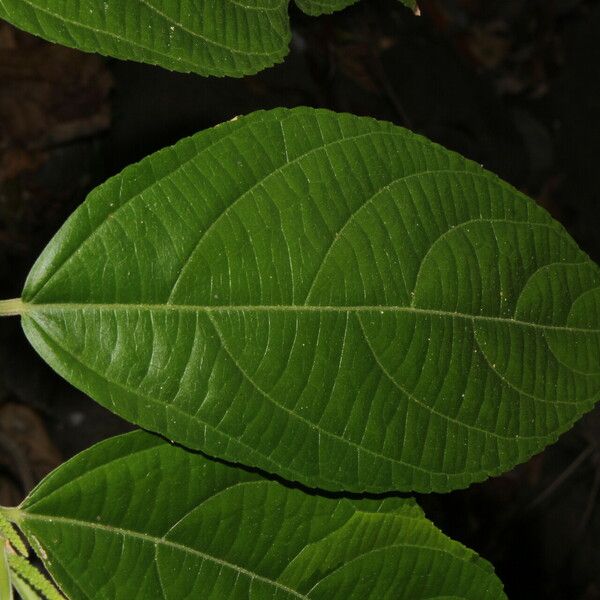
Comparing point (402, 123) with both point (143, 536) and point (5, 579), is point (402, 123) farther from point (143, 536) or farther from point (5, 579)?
point (5, 579)

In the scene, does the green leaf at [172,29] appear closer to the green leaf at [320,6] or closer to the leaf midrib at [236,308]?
the green leaf at [320,6]

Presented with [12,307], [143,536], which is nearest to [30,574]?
[143,536]

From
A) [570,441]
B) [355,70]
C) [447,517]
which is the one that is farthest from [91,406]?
[570,441]

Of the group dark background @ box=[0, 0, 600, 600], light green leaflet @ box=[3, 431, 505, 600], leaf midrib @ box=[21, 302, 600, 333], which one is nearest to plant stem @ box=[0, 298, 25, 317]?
leaf midrib @ box=[21, 302, 600, 333]

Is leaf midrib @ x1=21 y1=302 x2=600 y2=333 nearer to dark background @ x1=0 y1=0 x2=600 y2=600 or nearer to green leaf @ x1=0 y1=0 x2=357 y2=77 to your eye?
green leaf @ x1=0 y1=0 x2=357 y2=77

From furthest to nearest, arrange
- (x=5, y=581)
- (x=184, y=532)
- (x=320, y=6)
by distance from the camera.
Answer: (x=320, y=6) < (x=184, y=532) < (x=5, y=581)

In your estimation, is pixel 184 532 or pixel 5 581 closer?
pixel 5 581

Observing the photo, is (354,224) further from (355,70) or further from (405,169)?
(355,70)
